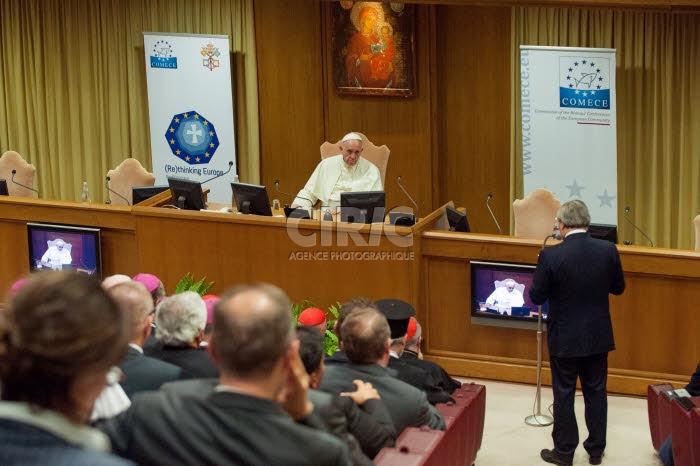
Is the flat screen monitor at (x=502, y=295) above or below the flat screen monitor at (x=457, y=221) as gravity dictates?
below

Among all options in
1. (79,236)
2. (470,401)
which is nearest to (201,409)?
(470,401)

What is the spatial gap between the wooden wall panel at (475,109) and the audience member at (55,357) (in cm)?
781

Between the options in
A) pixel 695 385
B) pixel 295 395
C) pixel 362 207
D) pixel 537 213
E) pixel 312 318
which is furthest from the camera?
pixel 537 213

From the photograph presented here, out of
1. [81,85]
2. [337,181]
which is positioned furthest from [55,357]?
[81,85]

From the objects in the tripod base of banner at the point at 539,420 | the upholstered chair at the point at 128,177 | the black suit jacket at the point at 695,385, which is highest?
the upholstered chair at the point at 128,177

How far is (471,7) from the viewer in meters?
9.18

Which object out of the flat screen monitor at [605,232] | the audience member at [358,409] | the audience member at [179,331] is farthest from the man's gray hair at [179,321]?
the flat screen monitor at [605,232]

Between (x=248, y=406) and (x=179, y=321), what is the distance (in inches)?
61.8

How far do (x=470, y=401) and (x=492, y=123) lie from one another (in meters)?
5.23

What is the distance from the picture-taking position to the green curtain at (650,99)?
8562 mm

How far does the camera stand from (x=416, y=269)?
631 cm

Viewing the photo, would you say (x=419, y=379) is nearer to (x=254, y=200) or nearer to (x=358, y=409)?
(x=358, y=409)

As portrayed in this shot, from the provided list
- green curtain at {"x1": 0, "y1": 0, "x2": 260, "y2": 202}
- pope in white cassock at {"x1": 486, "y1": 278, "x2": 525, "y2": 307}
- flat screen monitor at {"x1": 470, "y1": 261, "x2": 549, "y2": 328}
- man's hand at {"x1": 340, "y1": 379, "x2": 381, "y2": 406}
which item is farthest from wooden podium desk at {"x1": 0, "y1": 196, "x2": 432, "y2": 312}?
green curtain at {"x1": 0, "y1": 0, "x2": 260, "y2": 202}

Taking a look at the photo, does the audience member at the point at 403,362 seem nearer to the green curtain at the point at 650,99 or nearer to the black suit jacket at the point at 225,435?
the black suit jacket at the point at 225,435
